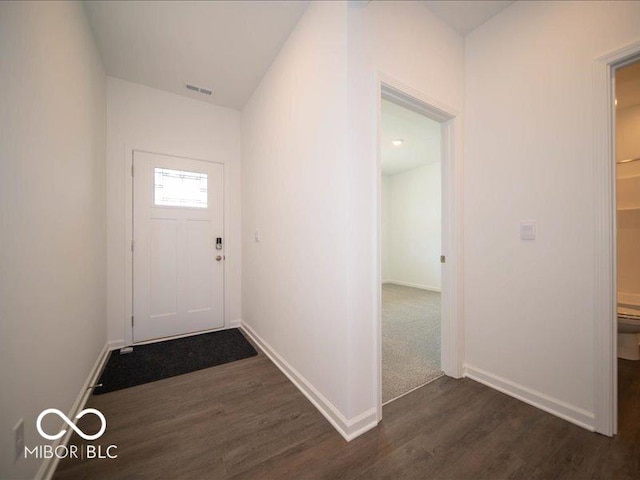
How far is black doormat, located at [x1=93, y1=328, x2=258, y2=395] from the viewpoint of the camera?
6.72ft

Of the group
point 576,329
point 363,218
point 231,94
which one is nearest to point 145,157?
point 231,94

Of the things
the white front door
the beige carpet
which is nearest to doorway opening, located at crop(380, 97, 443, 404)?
the beige carpet

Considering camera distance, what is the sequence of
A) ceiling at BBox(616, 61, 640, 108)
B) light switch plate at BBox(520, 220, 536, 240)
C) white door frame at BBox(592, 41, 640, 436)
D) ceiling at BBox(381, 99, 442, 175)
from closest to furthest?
white door frame at BBox(592, 41, 640, 436)
light switch plate at BBox(520, 220, 536, 240)
ceiling at BBox(616, 61, 640, 108)
ceiling at BBox(381, 99, 442, 175)

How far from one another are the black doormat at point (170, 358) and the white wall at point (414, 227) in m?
4.47

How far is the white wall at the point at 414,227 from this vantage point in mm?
5531

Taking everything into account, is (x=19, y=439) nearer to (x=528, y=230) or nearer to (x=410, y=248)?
(x=528, y=230)

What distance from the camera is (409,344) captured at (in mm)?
2652

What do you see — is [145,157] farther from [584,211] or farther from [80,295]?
[584,211]

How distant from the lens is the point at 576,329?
1514 millimetres

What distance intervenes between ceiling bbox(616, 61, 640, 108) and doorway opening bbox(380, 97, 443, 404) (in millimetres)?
1497

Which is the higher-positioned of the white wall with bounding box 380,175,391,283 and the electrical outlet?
the white wall with bounding box 380,175,391,283

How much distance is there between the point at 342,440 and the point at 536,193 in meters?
2.03

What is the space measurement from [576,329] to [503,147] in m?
1.32

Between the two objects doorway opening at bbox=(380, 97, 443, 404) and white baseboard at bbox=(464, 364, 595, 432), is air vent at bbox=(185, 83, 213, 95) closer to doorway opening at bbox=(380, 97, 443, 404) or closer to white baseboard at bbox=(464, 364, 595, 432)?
doorway opening at bbox=(380, 97, 443, 404)
